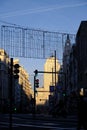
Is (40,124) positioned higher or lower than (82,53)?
lower

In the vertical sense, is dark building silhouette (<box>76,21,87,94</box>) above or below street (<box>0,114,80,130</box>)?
above

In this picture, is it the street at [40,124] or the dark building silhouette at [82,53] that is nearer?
the street at [40,124]

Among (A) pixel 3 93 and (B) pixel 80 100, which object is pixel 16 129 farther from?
(A) pixel 3 93

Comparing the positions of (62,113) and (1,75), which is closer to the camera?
(62,113)

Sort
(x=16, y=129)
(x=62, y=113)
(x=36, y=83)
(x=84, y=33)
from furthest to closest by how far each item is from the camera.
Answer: (x=84, y=33) → (x=36, y=83) → (x=62, y=113) → (x=16, y=129)

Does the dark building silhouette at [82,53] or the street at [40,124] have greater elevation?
the dark building silhouette at [82,53]

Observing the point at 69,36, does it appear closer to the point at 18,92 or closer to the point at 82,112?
the point at 82,112

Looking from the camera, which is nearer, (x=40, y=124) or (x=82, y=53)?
(x=40, y=124)

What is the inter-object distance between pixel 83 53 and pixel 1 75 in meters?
91.2

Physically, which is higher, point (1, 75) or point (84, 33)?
point (84, 33)

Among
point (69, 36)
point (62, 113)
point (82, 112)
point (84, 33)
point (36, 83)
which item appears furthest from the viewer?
point (84, 33)

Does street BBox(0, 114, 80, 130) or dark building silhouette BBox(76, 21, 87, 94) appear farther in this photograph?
dark building silhouette BBox(76, 21, 87, 94)

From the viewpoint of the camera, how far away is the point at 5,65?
166m

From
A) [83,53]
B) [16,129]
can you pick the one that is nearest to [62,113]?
[83,53]
